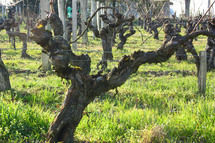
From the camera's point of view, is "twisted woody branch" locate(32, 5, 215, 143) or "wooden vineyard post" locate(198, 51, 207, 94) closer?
"twisted woody branch" locate(32, 5, 215, 143)

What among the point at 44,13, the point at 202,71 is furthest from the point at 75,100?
the point at 44,13

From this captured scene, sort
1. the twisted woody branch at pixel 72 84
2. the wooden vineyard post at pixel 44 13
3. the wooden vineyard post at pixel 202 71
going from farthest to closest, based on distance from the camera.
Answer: the wooden vineyard post at pixel 44 13 → the wooden vineyard post at pixel 202 71 → the twisted woody branch at pixel 72 84

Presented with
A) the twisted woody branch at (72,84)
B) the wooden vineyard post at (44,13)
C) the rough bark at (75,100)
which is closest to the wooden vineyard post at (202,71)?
the twisted woody branch at (72,84)

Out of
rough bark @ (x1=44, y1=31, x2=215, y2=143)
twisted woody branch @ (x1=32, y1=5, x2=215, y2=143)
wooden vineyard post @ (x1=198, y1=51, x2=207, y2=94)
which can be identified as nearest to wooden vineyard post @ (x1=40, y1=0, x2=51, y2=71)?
twisted woody branch @ (x1=32, y1=5, x2=215, y2=143)

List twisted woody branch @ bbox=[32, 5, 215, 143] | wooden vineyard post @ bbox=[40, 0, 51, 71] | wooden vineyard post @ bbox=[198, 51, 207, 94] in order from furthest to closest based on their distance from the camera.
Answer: wooden vineyard post @ bbox=[40, 0, 51, 71], wooden vineyard post @ bbox=[198, 51, 207, 94], twisted woody branch @ bbox=[32, 5, 215, 143]

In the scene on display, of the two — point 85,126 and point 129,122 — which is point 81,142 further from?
point 129,122

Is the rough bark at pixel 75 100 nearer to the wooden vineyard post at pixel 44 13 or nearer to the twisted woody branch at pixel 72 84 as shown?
the twisted woody branch at pixel 72 84

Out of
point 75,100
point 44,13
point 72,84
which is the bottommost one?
point 75,100

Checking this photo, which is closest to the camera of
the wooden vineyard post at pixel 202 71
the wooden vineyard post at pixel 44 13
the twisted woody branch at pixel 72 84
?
the twisted woody branch at pixel 72 84

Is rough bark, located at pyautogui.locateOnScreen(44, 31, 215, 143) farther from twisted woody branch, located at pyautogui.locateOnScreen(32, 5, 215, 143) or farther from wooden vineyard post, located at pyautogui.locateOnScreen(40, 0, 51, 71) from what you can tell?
wooden vineyard post, located at pyautogui.locateOnScreen(40, 0, 51, 71)

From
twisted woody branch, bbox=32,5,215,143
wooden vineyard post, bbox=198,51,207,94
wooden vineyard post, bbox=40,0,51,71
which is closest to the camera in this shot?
twisted woody branch, bbox=32,5,215,143

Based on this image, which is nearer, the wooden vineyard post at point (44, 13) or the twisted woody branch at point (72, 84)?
the twisted woody branch at point (72, 84)

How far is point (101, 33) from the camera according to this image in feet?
28.6

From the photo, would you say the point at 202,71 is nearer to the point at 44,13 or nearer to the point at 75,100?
the point at 75,100
